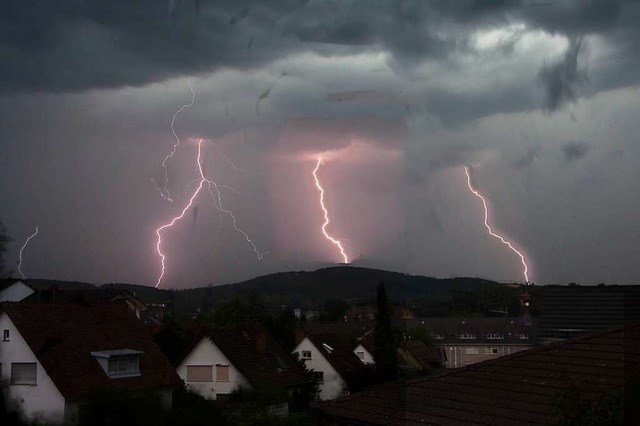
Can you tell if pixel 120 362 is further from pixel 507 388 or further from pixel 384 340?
pixel 384 340

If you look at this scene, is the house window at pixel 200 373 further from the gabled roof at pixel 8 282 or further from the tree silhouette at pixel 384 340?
the gabled roof at pixel 8 282

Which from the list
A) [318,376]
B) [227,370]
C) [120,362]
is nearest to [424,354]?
[318,376]

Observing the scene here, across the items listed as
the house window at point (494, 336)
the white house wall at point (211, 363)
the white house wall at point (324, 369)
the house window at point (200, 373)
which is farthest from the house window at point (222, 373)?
the house window at point (494, 336)

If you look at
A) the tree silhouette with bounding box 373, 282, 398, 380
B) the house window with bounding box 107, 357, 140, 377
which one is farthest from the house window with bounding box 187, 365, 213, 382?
the tree silhouette with bounding box 373, 282, 398, 380

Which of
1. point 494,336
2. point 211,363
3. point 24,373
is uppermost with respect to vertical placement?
point 494,336

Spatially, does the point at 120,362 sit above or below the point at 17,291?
below

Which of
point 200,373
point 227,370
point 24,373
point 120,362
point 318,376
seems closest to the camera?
point 24,373

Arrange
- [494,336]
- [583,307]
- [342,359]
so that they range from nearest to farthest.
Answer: [583,307] < [342,359] < [494,336]

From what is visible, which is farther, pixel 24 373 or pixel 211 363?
pixel 211 363
